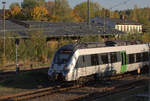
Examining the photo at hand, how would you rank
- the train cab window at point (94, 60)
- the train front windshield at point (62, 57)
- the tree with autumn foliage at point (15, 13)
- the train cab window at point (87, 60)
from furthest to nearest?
the tree with autumn foliage at point (15, 13) → the train cab window at point (94, 60) → the train cab window at point (87, 60) → the train front windshield at point (62, 57)

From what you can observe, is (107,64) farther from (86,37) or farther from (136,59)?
(86,37)

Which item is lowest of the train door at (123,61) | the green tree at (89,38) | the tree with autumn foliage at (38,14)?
the train door at (123,61)

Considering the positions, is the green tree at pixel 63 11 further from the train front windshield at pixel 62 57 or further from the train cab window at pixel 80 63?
the train cab window at pixel 80 63

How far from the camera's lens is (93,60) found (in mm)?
19375

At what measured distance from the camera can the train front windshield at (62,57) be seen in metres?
18.1

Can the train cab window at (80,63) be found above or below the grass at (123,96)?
above

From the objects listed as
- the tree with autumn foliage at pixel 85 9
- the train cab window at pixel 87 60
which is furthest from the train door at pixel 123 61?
the tree with autumn foliage at pixel 85 9

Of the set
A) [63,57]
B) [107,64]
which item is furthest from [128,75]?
[63,57]

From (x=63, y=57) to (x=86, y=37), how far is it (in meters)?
20.3

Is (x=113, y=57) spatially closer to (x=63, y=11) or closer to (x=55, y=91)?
(x=55, y=91)

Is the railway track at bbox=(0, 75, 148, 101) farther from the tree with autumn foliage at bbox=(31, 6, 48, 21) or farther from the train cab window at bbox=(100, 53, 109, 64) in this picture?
the tree with autumn foliage at bbox=(31, 6, 48, 21)

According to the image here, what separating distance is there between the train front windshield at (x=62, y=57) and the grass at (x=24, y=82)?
193cm

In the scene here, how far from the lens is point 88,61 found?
62.2ft

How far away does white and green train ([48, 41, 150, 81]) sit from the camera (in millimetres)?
17938
